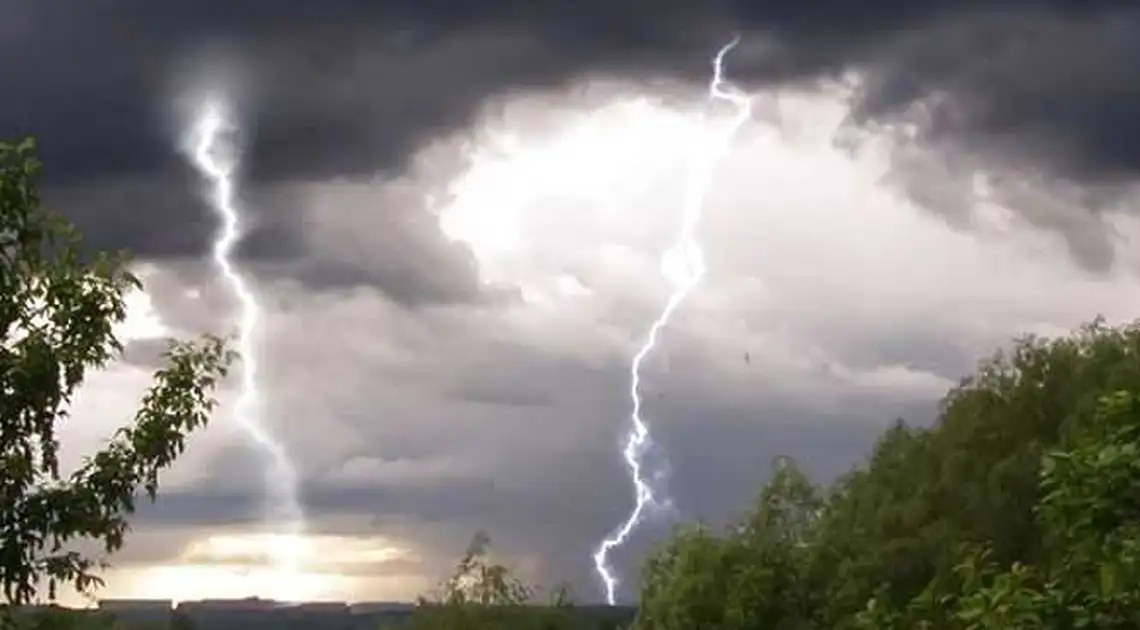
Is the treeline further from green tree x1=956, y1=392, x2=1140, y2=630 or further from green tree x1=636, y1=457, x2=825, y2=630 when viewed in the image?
green tree x1=956, y1=392, x2=1140, y2=630

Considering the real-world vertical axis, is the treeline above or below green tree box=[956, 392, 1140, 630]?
above

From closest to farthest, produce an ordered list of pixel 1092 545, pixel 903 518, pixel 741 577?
pixel 1092 545
pixel 903 518
pixel 741 577

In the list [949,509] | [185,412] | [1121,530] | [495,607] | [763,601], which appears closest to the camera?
[1121,530]

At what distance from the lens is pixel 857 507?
49.8 meters

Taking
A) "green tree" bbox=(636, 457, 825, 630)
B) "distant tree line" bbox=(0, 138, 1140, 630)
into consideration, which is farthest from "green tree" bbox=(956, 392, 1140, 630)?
"green tree" bbox=(636, 457, 825, 630)

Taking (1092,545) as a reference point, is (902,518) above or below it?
above

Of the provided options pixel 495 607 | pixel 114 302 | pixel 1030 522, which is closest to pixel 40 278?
pixel 114 302

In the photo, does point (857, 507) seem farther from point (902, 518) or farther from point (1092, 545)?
point (1092, 545)

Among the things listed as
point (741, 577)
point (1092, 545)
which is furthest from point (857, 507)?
point (1092, 545)

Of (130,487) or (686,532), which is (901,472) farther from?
(130,487)

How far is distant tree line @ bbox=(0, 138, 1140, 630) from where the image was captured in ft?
39.6

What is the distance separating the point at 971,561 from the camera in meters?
13.6

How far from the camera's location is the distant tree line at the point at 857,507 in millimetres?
12078

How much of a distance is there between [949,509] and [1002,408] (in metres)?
2.80
